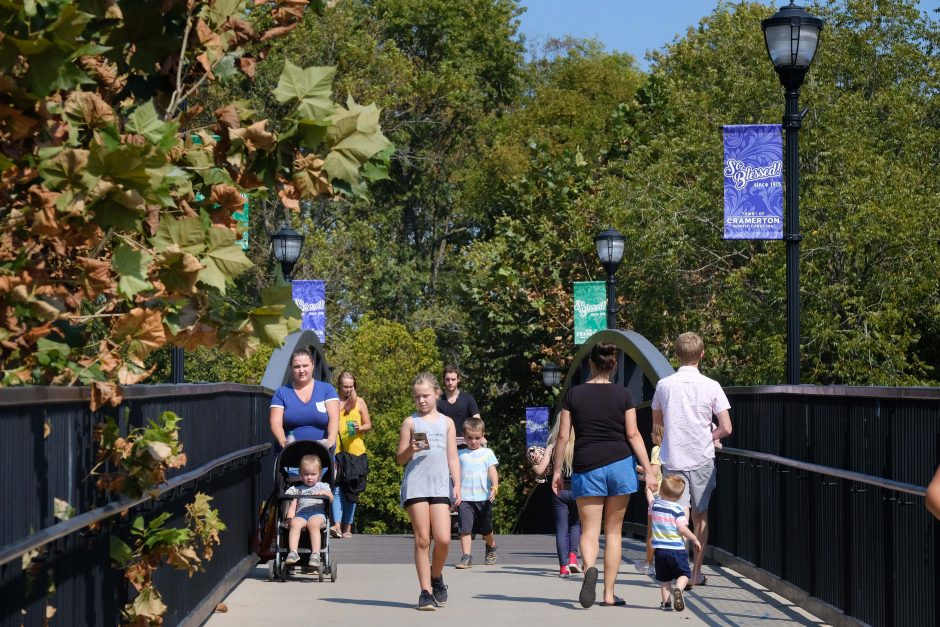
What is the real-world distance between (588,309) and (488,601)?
59.7ft

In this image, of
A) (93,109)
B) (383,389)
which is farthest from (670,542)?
(383,389)

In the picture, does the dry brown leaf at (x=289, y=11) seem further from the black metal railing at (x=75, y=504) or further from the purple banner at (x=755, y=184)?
the purple banner at (x=755, y=184)

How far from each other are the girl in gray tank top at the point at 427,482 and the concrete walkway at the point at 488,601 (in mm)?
283

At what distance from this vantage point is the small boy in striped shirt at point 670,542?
10.2 m

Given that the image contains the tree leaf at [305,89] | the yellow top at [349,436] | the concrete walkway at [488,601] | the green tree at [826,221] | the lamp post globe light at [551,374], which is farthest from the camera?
the lamp post globe light at [551,374]

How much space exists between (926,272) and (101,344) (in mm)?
28945

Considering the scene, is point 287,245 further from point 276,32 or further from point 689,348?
point 276,32

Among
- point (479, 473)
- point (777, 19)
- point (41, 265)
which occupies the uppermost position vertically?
point (777, 19)

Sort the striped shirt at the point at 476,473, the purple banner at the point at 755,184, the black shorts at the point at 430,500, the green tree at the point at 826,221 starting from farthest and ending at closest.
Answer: the green tree at the point at 826,221 → the purple banner at the point at 755,184 → the striped shirt at the point at 476,473 → the black shorts at the point at 430,500

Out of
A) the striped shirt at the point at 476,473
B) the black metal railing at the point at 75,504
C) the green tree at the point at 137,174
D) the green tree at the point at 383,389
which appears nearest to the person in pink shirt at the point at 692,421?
the black metal railing at the point at 75,504

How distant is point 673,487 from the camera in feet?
34.4

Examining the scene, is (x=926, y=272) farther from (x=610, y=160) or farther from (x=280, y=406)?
(x=280, y=406)

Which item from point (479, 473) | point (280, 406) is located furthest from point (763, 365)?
point (280, 406)

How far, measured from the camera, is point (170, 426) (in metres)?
6.78
